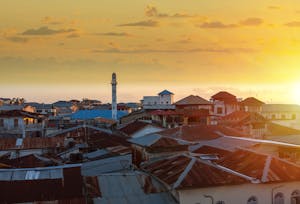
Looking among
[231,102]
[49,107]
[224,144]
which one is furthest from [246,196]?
[49,107]

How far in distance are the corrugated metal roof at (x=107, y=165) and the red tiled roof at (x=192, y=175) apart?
5487 mm

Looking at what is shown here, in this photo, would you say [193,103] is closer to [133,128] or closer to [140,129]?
[133,128]

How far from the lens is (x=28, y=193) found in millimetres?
18000

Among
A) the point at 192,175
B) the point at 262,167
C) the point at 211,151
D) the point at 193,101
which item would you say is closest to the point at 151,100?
the point at 193,101

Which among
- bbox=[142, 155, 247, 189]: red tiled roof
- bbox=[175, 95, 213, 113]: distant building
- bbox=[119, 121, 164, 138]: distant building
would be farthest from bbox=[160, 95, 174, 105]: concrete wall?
bbox=[142, 155, 247, 189]: red tiled roof

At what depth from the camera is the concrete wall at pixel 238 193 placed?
18.8 m

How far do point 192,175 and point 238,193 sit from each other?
237 cm

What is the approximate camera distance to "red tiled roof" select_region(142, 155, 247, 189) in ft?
61.9

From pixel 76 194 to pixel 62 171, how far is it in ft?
6.92

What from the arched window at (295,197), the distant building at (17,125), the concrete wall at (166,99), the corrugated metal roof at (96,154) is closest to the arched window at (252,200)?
the arched window at (295,197)

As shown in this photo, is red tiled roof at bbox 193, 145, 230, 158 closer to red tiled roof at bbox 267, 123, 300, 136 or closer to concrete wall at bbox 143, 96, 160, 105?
red tiled roof at bbox 267, 123, 300, 136

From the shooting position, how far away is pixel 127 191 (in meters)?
19.9

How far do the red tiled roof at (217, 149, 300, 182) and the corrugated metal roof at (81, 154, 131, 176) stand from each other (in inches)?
293

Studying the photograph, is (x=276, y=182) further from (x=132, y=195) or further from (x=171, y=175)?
(x=132, y=195)
